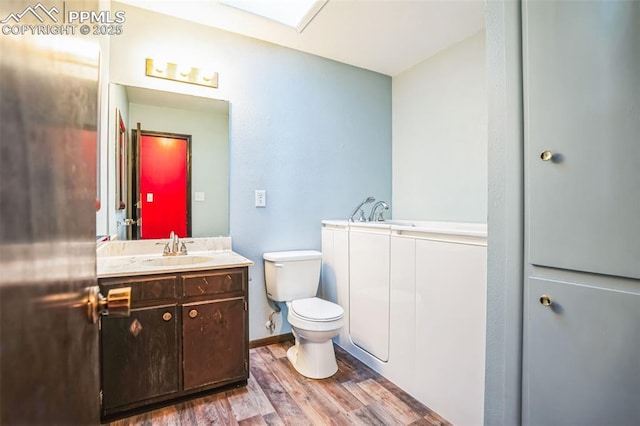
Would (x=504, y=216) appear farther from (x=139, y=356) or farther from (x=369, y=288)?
(x=139, y=356)

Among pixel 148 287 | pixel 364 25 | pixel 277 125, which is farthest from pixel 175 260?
pixel 364 25

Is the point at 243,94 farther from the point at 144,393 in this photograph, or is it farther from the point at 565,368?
the point at 565,368

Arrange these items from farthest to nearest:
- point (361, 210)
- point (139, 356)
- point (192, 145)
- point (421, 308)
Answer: point (361, 210) → point (192, 145) → point (421, 308) → point (139, 356)

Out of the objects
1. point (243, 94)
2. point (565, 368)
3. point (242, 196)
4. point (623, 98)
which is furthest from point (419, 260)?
point (243, 94)

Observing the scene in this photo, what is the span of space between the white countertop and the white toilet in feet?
1.19

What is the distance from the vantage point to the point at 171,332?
5.57 ft

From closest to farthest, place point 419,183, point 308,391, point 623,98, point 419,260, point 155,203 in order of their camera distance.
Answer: point 623,98 → point 419,260 → point 308,391 → point 155,203 → point 419,183

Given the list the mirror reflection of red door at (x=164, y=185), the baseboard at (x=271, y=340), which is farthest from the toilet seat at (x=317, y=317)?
the mirror reflection of red door at (x=164, y=185)

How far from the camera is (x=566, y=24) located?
2.76ft

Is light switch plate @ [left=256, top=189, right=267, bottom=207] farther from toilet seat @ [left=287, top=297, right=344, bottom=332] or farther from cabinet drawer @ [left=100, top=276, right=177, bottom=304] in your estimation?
cabinet drawer @ [left=100, top=276, right=177, bottom=304]

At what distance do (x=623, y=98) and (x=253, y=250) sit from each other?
2.18 meters

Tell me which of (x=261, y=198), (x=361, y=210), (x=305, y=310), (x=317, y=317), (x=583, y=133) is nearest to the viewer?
(x=583, y=133)

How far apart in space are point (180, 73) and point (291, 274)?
162 cm

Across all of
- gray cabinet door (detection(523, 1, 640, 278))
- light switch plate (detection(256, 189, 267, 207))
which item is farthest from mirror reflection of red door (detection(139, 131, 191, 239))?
gray cabinet door (detection(523, 1, 640, 278))
